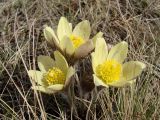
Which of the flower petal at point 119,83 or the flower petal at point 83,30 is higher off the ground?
the flower petal at point 83,30

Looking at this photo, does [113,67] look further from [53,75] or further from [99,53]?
[53,75]

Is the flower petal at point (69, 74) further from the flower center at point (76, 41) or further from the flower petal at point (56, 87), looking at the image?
the flower center at point (76, 41)

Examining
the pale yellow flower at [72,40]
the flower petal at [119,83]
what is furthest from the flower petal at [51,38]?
the flower petal at [119,83]

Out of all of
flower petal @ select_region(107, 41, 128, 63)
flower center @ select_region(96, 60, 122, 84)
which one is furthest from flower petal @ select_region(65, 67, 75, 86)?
flower petal @ select_region(107, 41, 128, 63)

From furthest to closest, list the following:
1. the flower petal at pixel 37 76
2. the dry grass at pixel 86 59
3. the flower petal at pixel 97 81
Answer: the dry grass at pixel 86 59
the flower petal at pixel 37 76
the flower petal at pixel 97 81

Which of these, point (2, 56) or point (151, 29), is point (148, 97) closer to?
point (151, 29)

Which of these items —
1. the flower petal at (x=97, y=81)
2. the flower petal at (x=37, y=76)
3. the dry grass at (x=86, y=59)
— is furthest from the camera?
the dry grass at (x=86, y=59)

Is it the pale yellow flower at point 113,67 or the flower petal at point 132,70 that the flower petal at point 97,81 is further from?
the flower petal at point 132,70

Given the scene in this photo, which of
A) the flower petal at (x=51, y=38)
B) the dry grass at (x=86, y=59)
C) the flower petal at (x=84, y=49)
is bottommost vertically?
the dry grass at (x=86, y=59)

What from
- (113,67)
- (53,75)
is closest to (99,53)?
(113,67)

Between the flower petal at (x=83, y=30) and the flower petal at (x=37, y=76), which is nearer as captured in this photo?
the flower petal at (x=37, y=76)
